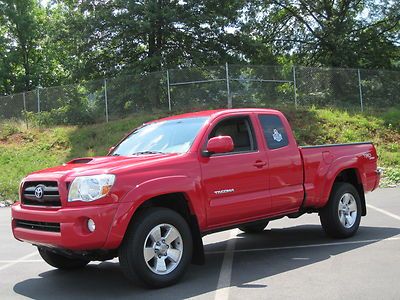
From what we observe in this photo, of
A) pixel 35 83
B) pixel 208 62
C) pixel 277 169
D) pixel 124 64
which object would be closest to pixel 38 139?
pixel 124 64

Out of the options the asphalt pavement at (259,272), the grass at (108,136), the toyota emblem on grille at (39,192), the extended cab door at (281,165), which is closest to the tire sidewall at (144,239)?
the asphalt pavement at (259,272)

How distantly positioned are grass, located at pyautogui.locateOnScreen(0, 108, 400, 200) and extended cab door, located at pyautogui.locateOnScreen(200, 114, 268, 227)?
520 inches

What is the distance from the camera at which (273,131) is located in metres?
7.39

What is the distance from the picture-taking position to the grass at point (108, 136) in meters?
20.2

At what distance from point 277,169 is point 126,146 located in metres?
2.01

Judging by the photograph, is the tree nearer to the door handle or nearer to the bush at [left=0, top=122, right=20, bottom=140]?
the bush at [left=0, top=122, right=20, bottom=140]

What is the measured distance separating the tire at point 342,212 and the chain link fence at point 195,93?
13837mm

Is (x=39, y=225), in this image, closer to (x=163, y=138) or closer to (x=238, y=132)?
(x=163, y=138)

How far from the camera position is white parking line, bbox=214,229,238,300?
5438 mm

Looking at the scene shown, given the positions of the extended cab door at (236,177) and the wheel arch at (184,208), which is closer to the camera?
the wheel arch at (184,208)

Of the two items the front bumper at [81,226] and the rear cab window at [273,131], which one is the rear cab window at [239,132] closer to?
the rear cab window at [273,131]

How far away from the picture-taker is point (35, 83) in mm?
36250

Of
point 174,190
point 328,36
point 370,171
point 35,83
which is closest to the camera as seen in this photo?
point 174,190

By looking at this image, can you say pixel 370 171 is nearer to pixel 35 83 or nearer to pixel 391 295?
pixel 391 295
